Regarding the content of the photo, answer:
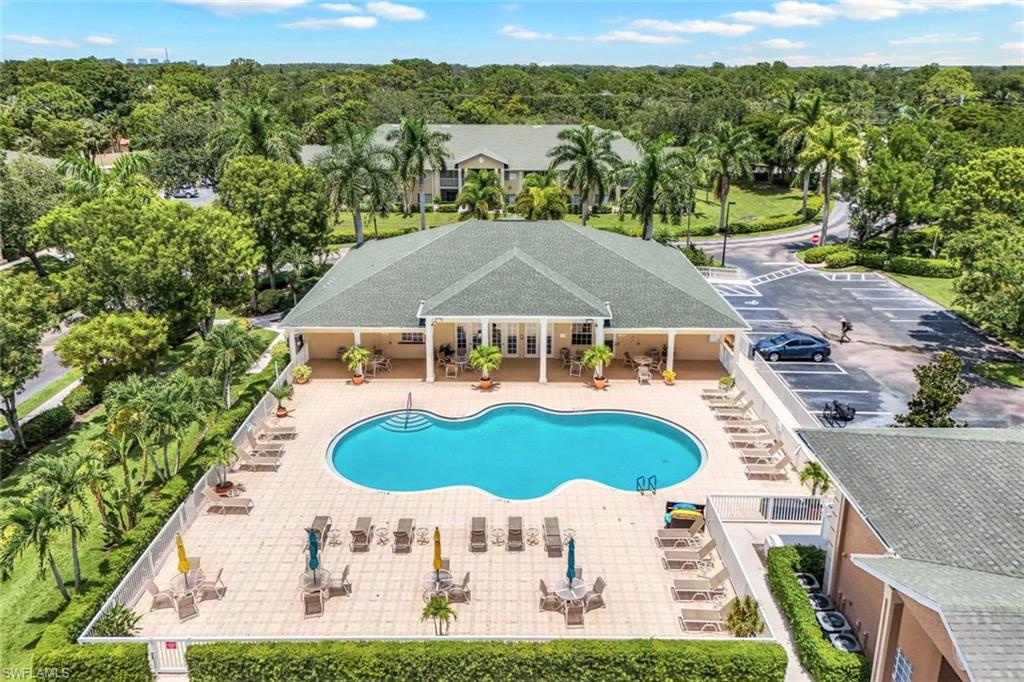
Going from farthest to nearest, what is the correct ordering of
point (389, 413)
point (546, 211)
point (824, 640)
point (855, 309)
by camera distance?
point (546, 211), point (855, 309), point (389, 413), point (824, 640)

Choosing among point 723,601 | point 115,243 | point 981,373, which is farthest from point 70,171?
point 981,373

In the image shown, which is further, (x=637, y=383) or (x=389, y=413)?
(x=637, y=383)

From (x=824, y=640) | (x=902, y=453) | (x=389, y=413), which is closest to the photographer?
(x=824, y=640)

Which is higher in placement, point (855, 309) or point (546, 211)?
point (546, 211)

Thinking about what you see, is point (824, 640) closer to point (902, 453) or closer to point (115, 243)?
point (902, 453)

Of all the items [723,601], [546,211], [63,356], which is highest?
[546,211]

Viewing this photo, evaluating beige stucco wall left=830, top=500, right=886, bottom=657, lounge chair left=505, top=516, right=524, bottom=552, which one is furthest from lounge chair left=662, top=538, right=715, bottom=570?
lounge chair left=505, top=516, right=524, bottom=552

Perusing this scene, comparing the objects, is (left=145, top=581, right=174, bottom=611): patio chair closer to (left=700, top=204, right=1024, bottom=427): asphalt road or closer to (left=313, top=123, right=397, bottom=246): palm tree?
(left=700, top=204, right=1024, bottom=427): asphalt road
